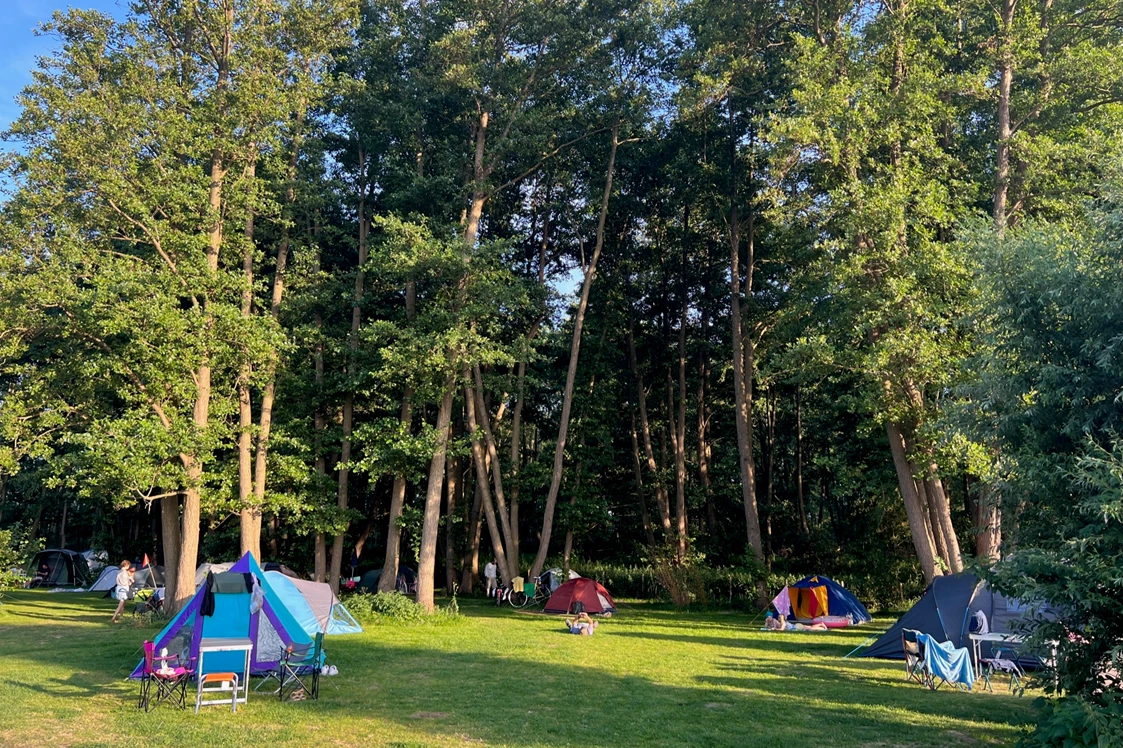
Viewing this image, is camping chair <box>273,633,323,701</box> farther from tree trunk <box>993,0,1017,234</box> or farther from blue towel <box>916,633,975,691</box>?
tree trunk <box>993,0,1017,234</box>

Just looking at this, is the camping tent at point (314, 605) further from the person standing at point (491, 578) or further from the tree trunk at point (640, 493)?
the tree trunk at point (640, 493)

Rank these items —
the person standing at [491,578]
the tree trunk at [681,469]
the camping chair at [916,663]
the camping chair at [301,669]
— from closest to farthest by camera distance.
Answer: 1. the camping chair at [301,669]
2. the camping chair at [916,663]
3. the person standing at [491,578]
4. the tree trunk at [681,469]

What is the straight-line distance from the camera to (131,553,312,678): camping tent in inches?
392

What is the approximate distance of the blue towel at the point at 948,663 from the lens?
35.7 feet

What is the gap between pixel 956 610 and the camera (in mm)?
12477

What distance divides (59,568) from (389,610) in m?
19.9

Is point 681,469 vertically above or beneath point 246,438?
beneath

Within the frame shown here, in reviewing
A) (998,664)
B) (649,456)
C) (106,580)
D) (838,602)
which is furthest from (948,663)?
(106,580)

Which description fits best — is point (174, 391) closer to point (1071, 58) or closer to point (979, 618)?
point (979, 618)

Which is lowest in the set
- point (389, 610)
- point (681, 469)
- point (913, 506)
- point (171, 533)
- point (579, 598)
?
point (579, 598)

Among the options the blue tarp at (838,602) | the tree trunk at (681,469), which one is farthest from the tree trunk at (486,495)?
the blue tarp at (838,602)

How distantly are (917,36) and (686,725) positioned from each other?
668 inches

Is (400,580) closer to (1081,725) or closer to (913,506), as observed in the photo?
(913,506)

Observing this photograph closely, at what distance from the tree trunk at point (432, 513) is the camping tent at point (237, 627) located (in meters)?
7.75
